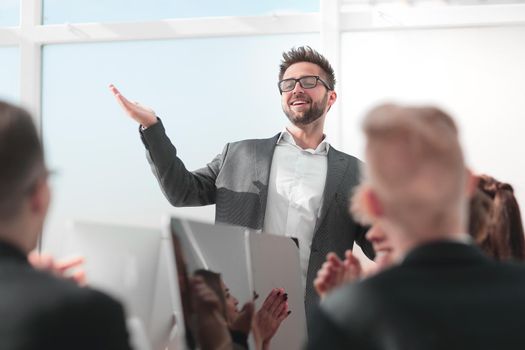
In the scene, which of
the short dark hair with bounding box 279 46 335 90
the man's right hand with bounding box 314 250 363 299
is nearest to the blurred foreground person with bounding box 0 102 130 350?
the man's right hand with bounding box 314 250 363 299

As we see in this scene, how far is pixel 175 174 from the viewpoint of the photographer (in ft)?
11.1

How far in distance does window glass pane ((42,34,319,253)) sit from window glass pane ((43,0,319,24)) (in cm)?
17

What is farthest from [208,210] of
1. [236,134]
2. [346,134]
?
[346,134]

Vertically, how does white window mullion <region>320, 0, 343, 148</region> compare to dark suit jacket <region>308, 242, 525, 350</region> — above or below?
above

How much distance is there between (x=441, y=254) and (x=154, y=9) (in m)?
3.64

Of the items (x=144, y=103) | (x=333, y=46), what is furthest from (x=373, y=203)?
(x=144, y=103)

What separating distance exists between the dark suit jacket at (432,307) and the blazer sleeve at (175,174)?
2009 millimetres

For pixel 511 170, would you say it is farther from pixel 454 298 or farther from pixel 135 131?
pixel 454 298

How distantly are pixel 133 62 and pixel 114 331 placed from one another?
137 inches

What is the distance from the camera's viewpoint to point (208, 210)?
14.3 ft

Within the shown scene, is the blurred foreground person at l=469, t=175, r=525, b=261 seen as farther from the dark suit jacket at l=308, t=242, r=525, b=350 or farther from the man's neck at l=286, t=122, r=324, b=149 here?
the man's neck at l=286, t=122, r=324, b=149

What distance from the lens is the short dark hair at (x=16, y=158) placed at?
1.28 m

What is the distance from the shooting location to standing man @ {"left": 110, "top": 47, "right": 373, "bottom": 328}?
133 inches

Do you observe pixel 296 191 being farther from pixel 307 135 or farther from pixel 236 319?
pixel 236 319
